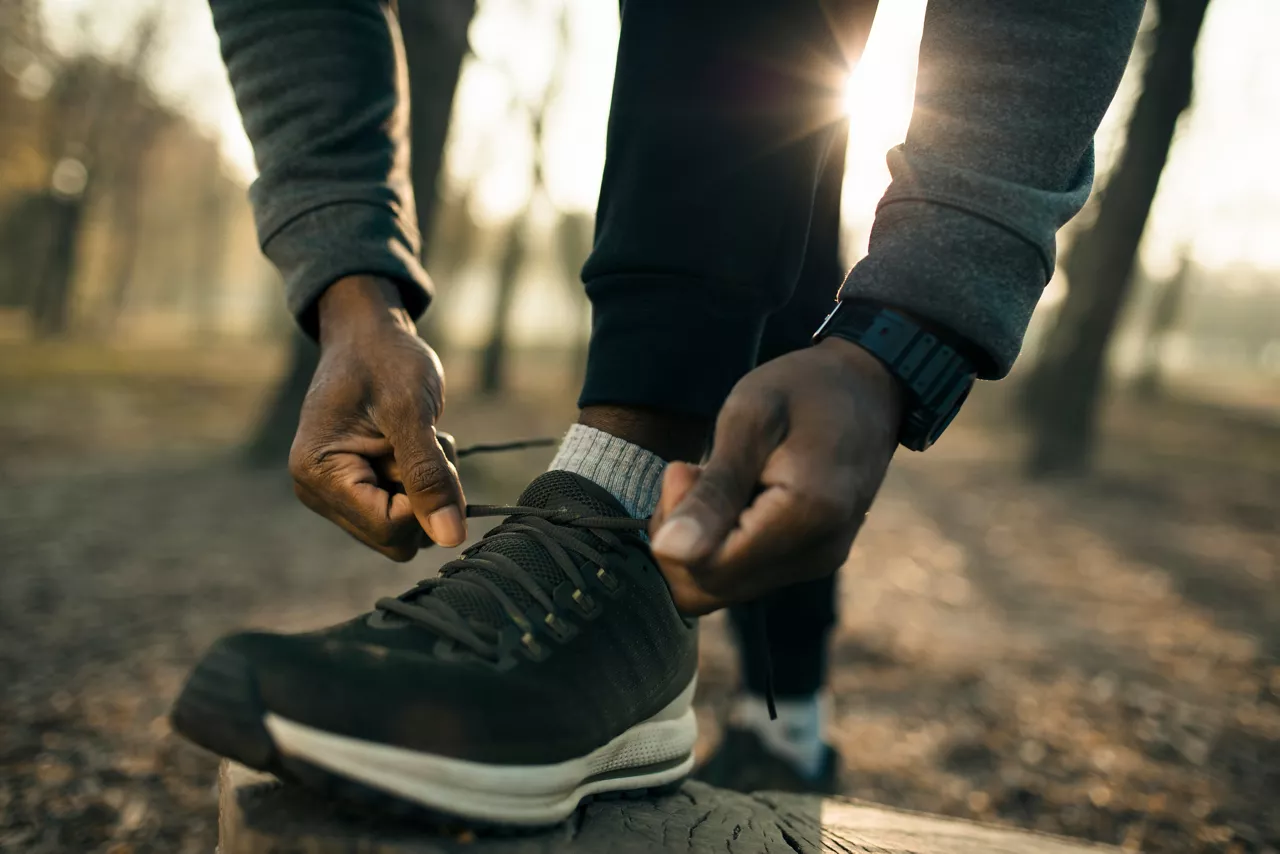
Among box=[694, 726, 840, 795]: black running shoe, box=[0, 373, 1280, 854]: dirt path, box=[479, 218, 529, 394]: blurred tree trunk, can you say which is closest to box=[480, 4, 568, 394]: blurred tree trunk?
box=[479, 218, 529, 394]: blurred tree trunk

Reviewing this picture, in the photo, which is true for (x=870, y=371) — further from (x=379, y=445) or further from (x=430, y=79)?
(x=430, y=79)

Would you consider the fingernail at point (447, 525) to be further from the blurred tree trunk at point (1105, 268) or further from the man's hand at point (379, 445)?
the blurred tree trunk at point (1105, 268)

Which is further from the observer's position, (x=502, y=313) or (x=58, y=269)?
(x=58, y=269)

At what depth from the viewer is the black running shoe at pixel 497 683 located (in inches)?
32.0

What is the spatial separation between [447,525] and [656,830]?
0.49 m

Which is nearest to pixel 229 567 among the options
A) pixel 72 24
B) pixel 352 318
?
pixel 352 318

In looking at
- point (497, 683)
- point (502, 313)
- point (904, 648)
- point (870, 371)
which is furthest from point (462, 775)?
point (502, 313)

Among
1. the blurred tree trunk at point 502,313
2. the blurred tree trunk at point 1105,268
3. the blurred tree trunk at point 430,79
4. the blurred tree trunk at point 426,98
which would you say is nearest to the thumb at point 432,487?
the blurred tree trunk at point 426,98

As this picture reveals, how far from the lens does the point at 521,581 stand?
104 cm

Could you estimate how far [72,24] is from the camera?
62.7 ft

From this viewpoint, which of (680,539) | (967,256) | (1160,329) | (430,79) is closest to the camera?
(680,539)

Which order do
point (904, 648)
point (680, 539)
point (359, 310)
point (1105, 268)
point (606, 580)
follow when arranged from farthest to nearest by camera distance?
1. point (1105, 268)
2. point (904, 648)
3. point (359, 310)
4. point (606, 580)
5. point (680, 539)

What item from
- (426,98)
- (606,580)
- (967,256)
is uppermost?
(426,98)

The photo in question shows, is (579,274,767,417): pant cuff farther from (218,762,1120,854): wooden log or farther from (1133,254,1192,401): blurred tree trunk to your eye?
(1133,254,1192,401): blurred tree trunk
